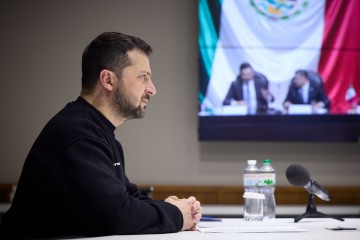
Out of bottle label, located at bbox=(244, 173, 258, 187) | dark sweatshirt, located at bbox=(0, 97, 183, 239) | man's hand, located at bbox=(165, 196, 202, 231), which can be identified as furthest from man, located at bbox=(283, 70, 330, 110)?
dark sweatshirt, located at bbox=(0, 97, 183, 239)

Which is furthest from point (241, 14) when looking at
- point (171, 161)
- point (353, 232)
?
point (353, 232)

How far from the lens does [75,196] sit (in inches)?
71.9

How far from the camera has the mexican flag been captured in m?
4.50

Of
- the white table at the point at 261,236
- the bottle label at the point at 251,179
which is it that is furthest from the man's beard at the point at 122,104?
the bottle label at the point at 251,179

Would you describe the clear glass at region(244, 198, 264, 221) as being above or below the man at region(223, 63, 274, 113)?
below

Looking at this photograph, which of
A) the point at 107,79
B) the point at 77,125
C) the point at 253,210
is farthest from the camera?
the point at 253,210

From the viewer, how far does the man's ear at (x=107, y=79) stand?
223cm

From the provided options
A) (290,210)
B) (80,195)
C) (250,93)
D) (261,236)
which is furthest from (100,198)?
(250,93)

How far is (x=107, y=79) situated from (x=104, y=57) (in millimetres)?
89

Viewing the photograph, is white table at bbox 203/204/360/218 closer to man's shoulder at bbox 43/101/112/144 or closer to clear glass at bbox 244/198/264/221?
clear glass at bbox 244/198/264/221

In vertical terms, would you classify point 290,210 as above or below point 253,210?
below

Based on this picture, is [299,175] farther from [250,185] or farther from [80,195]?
[80,195]

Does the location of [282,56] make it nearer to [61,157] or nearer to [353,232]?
[353,232]

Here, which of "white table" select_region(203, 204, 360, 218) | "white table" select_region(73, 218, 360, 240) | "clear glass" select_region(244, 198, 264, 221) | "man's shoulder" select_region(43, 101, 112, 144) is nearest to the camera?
"white table" select_region(73, 218, 360, 240)
